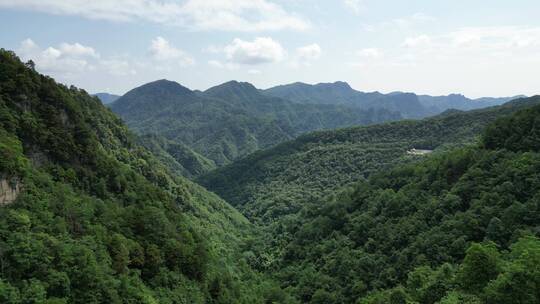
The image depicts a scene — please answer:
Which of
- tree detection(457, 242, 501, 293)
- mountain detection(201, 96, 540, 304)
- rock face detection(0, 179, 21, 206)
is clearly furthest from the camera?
mountain detection(201, 96, 540, 304)

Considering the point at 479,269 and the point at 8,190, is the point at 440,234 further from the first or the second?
the point at 8,190

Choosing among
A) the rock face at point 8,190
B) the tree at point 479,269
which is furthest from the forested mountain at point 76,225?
the tree at point 479,269

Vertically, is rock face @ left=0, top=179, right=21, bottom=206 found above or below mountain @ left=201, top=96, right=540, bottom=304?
above

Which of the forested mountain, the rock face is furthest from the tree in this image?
the rock face

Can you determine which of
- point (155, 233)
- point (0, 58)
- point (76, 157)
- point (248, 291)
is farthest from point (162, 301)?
point (0, 58)

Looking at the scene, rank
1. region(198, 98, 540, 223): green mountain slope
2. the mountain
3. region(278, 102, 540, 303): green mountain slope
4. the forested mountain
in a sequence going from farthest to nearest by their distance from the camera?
1. region(198, 98, 540, 223): green mountain slope
2. the mountain
3. region(278, 102, 540, 303): green mountain slope
4. the forested mountain

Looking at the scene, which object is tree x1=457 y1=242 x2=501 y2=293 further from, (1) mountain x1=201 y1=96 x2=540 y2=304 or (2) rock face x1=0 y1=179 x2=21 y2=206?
(2) rock face x1=0 y1=179 x2=21 y2=206
